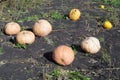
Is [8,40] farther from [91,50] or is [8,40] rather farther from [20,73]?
[91,50]

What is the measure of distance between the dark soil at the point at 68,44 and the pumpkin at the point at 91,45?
10 cm

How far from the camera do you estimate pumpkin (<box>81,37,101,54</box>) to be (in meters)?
5.99

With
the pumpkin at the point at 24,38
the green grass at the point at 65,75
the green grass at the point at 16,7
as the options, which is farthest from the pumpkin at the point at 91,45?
the green grass at the point at 16,7

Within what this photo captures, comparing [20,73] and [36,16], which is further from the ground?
[36,16]

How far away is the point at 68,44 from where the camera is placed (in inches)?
253

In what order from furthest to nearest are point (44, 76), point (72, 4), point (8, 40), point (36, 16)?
point (72, 4) → point (36, 16) → point (8, 40) → point (44, 76)

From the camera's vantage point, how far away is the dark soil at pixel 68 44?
5.44 metres

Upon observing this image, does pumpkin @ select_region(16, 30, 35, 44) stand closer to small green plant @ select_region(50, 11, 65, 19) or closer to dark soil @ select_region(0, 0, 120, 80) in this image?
dark soil @ select_region(0, 0, 120, 80)

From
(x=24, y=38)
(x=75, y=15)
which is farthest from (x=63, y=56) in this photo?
(x=75, y=15)

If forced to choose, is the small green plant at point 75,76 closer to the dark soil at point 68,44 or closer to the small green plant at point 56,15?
the dark soil at point 68,44

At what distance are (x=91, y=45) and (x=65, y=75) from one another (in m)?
0.96

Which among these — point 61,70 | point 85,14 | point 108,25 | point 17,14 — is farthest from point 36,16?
point 61,70

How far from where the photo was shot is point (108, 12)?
26.8 ft

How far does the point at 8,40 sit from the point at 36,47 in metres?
0.68
